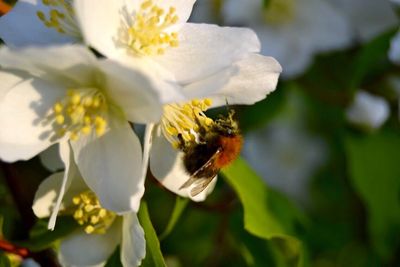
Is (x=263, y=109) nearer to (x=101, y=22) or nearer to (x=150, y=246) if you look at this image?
(x=150, y=246)

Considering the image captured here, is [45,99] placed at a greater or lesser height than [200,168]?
greater

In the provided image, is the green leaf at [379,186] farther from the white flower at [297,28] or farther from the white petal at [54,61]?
the white petal at [54,61]

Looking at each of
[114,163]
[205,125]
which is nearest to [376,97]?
[205,125]

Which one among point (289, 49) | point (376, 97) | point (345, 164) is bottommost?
point (345, 164)

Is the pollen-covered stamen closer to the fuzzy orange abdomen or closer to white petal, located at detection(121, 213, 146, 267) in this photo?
the fuzzy orange abdomen

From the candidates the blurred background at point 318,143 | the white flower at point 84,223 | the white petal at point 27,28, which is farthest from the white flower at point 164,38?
the blurred background at point 318,143

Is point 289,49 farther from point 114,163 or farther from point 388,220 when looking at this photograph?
point 114,163
